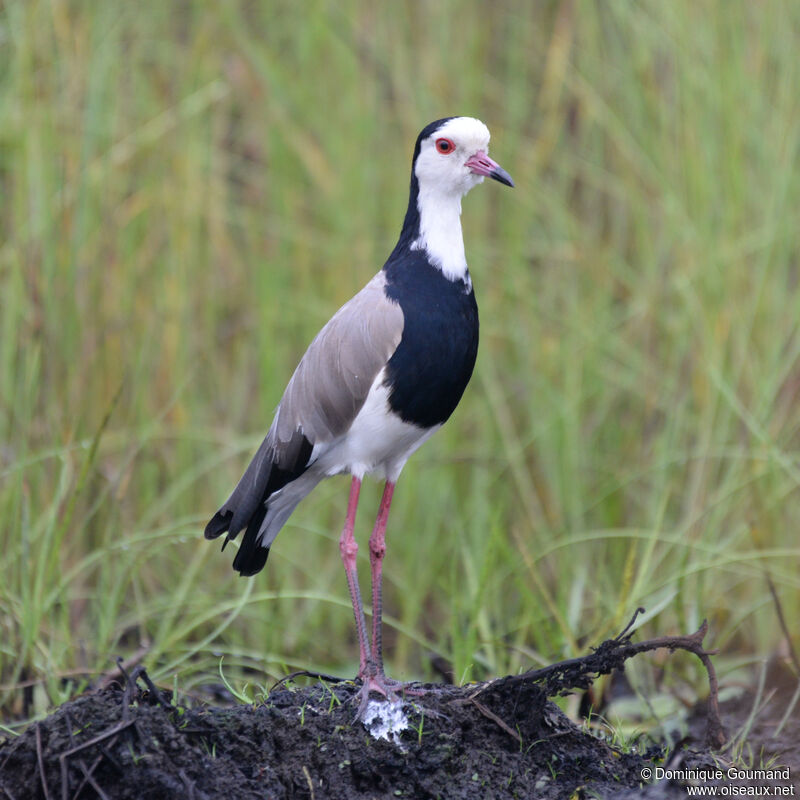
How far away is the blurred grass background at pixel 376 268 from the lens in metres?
4.50

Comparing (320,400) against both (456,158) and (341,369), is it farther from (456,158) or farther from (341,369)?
(456,158)

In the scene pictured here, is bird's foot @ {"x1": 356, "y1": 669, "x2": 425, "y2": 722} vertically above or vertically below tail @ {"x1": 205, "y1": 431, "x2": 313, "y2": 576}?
below

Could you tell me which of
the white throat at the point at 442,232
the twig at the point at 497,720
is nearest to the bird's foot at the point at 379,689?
the twig at the point at 497,720

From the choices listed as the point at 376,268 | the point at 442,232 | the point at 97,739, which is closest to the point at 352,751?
the point at 97,739

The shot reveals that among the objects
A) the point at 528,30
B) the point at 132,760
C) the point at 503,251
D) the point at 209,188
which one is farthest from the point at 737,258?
the point at 132,760

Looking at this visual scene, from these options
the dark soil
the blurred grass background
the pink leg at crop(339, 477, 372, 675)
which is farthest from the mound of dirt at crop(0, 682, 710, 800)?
the blurred grass background

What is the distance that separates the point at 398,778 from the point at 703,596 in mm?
2054

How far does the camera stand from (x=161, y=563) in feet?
16.6

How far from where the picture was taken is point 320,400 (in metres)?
3.44

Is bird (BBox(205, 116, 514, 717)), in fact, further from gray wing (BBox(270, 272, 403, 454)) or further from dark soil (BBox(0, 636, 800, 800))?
dark soil (BBox(0, 636, 800, 800))

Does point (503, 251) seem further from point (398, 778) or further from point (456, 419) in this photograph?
point (398, 778)

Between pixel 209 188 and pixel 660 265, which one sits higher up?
pixel 209 188

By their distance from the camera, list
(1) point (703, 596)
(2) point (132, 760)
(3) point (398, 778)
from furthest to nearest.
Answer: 1. (1) point (703, 596)
2. (3) point (398, 778)
3. (2) point (132, 760)

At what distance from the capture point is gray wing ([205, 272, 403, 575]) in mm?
3340
